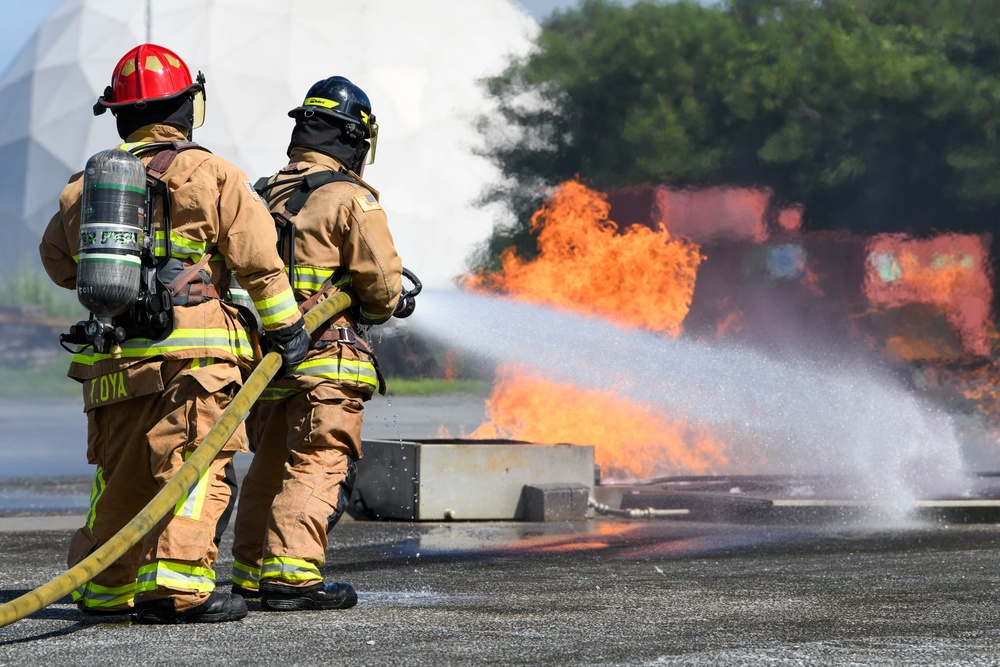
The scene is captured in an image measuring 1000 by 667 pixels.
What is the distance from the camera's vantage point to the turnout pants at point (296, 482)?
499cm

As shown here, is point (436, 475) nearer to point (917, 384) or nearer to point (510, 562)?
point (510, 562)

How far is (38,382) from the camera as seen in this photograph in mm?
26953

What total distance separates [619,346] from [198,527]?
7.79 meters

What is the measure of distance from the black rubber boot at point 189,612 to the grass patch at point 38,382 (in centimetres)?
2300

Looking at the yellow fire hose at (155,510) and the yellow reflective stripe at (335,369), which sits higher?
the yellow reflective stripe at (335,369)

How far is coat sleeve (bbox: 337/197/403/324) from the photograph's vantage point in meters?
5.29

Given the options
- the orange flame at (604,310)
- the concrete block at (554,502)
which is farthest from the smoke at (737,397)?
the concrete block at (554,502)

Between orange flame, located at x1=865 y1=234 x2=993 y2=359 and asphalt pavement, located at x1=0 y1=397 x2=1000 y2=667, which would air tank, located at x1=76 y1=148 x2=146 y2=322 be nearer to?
asphalt pavement, located at x1=0 y1=397 x2=1000 y2=667

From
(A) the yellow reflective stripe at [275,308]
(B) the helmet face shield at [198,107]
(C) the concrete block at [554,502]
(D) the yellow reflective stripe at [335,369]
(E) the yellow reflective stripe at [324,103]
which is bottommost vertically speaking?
(C) the concrete block at [554,502]

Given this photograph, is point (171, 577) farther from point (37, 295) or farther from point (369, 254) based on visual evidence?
point (37, 295)

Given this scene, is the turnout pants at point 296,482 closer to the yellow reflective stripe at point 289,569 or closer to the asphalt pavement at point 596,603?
the yellow reflective stripe at point 289,569

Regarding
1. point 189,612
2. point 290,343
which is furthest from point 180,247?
point 189,612

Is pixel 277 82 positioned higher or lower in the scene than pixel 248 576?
higher

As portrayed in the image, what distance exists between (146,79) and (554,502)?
14.1 feet
